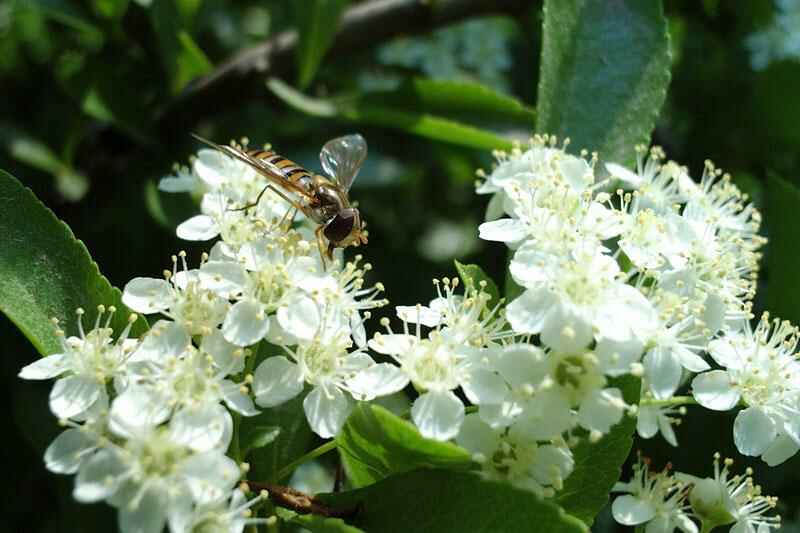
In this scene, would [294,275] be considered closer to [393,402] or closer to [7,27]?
[393,402]

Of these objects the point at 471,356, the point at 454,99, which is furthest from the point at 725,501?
the point at 454,99

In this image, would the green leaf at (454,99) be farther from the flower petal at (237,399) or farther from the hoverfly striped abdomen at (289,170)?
the flower petal at (237,399)

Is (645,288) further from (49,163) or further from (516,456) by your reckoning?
(49,163)

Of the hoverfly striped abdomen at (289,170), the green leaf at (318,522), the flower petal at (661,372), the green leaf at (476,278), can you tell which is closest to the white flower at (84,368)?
the green leaf at (318,522)

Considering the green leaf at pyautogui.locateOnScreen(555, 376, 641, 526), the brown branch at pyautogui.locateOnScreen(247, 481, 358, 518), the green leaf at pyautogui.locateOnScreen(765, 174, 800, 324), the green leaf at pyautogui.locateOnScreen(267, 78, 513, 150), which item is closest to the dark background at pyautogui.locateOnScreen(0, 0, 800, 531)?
the green leaf at pyautogui.locateOnScreen(765, 174, 800, 324)

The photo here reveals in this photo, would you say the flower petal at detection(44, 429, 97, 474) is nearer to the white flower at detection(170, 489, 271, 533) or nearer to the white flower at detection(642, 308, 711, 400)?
the white flower at detection(170, 489, 271, 533)

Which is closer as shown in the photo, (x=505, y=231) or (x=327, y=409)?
(x=327, y=409)
